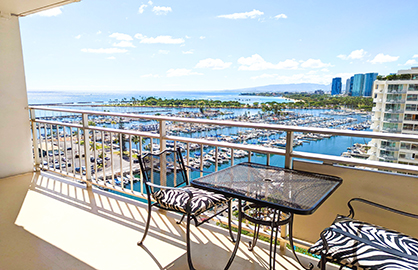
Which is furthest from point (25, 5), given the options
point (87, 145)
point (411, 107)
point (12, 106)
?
point (411, 107)

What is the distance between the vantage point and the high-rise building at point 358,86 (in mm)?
6709

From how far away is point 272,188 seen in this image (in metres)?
1.73

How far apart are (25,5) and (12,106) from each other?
1637 millimetres

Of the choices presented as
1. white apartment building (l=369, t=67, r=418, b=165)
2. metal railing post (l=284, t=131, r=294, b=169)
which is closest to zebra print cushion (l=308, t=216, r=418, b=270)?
metal railing post (l=284, t=131, r=294, b=169)

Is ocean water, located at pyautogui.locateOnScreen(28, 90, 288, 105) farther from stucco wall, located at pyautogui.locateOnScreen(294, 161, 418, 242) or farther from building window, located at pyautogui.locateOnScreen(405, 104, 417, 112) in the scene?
stucco wall, located at pyautogui.locateOnScreen(294, 161, 418, 242)

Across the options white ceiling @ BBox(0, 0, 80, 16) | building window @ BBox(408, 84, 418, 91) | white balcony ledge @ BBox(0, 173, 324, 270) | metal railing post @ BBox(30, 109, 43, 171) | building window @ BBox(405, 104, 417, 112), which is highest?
white ceiling @ BBox(0, 0, 80, 16)

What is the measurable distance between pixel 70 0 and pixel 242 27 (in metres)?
26.5

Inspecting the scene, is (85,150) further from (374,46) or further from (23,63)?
(374,46)

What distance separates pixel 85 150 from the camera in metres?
3.78

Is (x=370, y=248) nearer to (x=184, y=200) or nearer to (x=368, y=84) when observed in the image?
(x=184, y=200)

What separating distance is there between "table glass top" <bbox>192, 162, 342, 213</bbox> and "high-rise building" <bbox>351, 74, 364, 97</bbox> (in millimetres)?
5721

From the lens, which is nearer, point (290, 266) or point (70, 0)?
point (290, 266)

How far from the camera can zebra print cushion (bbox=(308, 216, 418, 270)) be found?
4.20 ft

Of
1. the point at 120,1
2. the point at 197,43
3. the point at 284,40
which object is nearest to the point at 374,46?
the point at 284,40
